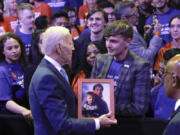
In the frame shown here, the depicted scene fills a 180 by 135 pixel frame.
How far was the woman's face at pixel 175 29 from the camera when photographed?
529cm

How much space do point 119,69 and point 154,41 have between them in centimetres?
181

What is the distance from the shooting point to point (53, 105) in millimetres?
2578

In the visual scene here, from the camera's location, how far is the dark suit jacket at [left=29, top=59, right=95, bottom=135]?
8.48 feet

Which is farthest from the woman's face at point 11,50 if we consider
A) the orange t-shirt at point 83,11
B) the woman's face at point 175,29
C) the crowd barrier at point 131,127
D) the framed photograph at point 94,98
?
the orange t-shirt at point 83,11

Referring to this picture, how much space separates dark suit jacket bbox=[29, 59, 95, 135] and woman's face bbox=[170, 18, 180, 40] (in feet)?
9.61

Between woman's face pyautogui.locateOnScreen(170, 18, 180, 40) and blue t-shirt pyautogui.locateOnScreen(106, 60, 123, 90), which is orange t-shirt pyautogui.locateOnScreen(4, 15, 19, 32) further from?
blue t-shirt pyautogui.locateOnScreen(106, 60, 123, 90)

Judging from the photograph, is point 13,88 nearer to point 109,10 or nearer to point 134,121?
point 134,121

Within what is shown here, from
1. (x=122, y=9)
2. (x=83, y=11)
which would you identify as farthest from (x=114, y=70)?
(x=83, y=11)

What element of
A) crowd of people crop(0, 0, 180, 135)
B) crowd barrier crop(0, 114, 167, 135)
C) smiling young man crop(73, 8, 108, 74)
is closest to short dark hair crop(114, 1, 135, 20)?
crowd of people crop(0, 0, 180, 135)

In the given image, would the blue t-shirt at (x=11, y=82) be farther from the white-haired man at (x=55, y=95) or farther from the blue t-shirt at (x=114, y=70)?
the white-haired man at (x=55, y=95)

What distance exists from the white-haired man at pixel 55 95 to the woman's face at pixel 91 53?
169cm

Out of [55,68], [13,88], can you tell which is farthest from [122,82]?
[13,88]

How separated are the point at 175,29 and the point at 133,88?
216 centimetres

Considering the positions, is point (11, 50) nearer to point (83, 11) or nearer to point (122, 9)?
point (122, 9)
